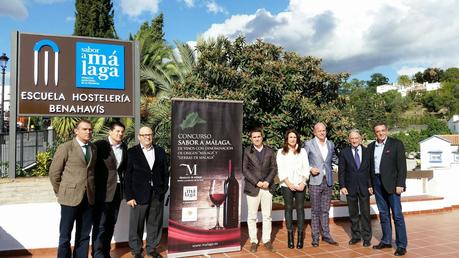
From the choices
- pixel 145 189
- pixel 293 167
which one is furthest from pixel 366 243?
pixel 145 189

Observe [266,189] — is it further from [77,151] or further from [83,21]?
[83,21]

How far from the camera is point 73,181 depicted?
3561mm

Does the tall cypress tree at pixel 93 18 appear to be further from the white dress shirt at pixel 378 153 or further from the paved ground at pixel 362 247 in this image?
the white dress shirt at pixel 378 153

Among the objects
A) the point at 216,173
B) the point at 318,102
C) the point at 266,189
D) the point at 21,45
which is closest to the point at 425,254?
the point at 266,189

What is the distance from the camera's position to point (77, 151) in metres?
3.63

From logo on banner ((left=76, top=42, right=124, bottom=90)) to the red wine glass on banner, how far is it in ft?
7.95

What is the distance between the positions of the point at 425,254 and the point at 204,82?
566cm

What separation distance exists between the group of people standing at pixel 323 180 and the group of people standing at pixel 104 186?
1.21 meters

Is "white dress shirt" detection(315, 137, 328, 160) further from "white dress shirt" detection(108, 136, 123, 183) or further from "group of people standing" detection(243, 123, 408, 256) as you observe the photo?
"white dress shirt" detection(108, 136, 123, 183)

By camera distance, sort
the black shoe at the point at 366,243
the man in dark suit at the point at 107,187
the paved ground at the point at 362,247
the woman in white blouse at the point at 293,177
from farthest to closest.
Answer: the black shoe at the point at 366,243 → the woman in white blouse at the point at 293,177 → the paved ground at the point at 362,247 → the man in dark suit at the point at 107,187

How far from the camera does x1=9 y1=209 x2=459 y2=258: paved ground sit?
4.39m

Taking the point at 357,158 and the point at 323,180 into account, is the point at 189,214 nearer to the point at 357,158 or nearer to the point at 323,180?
the point at 323,180

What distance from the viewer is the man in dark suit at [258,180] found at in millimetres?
4520

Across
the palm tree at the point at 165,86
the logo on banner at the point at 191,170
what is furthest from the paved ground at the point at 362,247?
the palm tree at the point at 165,86
